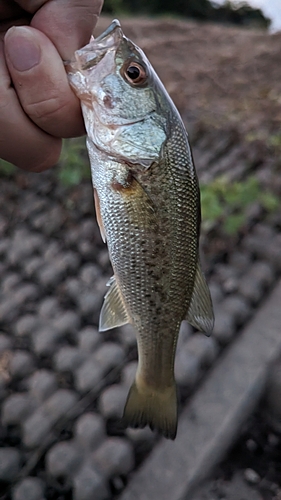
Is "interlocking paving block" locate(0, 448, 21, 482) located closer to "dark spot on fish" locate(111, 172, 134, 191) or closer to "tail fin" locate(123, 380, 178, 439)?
"tail fin" locate(123, 380, 178, 439)

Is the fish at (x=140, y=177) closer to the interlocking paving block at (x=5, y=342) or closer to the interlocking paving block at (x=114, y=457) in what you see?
the interlocking paving block at (x=114, y=457)

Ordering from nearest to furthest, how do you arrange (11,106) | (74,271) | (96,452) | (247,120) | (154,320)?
(11,106) → (154,320) → (96,452) → (74,271) → (247,120)

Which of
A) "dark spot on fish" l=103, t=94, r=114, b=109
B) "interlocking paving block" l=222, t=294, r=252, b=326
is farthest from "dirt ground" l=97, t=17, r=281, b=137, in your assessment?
"dark spot on fish" l=103, t=94, r=114, b=109

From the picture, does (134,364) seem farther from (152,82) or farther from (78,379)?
(152,82)

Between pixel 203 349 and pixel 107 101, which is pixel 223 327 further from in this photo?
pixel 107 101

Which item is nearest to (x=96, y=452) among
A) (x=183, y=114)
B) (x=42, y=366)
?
(x=42, y=366)
